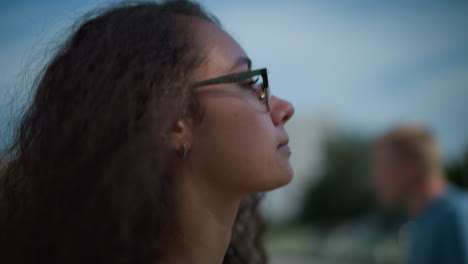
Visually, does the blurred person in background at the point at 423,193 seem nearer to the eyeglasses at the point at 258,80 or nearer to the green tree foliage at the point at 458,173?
the eyeglasses at the point at 258,80

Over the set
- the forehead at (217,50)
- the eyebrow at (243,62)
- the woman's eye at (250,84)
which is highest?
the forehead at (217,50)

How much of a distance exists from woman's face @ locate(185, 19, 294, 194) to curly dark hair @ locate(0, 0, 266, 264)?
76 millimetres

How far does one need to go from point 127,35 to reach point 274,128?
736mm

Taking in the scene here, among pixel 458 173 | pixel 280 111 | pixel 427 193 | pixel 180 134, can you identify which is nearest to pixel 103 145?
pixel 180 134

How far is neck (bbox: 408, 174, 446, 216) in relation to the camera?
13.6 feet

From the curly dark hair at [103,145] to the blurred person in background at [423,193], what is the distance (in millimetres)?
2800

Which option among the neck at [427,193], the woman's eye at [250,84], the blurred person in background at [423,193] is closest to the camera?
the woman's eye at [250,84]

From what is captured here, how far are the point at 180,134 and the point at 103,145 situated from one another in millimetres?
312

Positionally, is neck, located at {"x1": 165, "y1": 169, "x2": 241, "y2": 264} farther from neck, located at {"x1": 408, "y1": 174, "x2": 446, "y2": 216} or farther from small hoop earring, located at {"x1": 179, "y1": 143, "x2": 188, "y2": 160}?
neck, located at {"x1": 408, "y1": 174, "x2": 446, "y2": 216}

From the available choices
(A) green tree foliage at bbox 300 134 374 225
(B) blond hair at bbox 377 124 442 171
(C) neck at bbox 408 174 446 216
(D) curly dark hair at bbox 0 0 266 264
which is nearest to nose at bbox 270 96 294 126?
(D) curly dark hair at bbox 0 0 266 264

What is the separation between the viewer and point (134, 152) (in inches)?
65.4

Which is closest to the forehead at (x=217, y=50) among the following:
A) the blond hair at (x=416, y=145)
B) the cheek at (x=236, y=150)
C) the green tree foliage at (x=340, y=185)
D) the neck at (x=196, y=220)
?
the cheek at (x=236, y=150)

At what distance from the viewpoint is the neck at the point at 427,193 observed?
13.6 feet

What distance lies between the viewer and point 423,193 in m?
4.22
